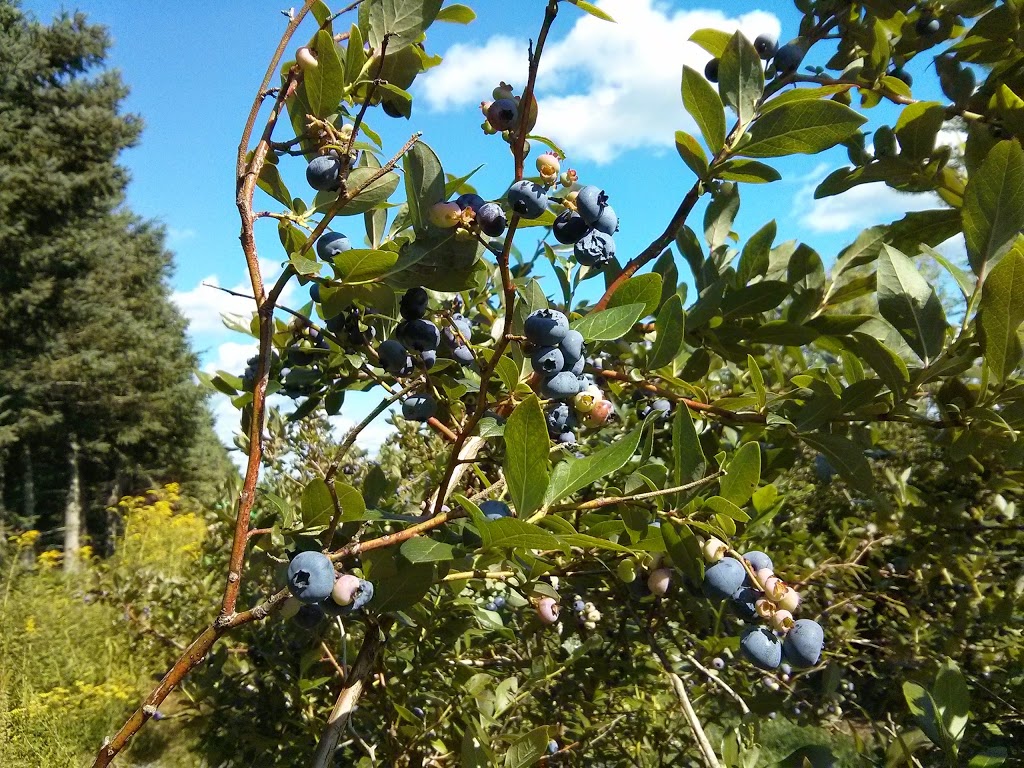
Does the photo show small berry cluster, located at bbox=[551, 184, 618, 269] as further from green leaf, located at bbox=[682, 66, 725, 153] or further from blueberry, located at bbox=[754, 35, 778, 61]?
blueberry, located at bbox=[754, 35, 778, 61]

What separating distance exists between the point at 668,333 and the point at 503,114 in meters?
0.36

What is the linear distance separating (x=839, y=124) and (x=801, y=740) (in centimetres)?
465

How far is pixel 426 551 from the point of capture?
1.99 ft

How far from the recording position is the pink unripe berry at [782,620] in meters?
0.69

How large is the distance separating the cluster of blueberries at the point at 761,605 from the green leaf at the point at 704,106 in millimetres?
493

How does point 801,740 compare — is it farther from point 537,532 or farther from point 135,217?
point 135,217

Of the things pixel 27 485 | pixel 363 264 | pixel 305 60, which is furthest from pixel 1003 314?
pixel 27 485

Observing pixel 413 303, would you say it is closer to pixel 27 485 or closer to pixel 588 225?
pixel 588 225

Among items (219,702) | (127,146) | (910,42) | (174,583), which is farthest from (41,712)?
(127,146)

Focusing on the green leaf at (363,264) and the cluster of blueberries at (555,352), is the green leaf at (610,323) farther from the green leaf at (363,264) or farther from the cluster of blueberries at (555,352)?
the green leaf at (363,264)

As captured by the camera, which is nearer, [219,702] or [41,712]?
[219,702]

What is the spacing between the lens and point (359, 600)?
2.15 ft

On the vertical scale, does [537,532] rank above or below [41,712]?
above

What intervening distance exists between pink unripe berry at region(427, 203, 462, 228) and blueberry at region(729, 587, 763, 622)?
19.4 inches
